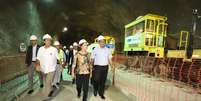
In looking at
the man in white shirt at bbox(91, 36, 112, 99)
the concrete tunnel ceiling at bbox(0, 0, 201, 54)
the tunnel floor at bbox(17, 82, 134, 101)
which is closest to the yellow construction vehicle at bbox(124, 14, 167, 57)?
the concrete tunnel ceiling at bbox(0, 0, 201, 54)

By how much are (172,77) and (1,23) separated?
20.5 m

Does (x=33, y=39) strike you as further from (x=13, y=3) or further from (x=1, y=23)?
(x=13, y=3)

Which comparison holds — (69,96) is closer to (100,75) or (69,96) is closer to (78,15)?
(100,75)

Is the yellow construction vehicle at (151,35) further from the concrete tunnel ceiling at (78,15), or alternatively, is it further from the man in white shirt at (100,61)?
the man in white shirt at (100,61)

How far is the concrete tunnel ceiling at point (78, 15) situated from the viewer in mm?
27500

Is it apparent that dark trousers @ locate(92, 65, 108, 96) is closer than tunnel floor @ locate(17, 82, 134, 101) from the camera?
No

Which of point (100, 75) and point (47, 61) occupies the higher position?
point (47, 61)

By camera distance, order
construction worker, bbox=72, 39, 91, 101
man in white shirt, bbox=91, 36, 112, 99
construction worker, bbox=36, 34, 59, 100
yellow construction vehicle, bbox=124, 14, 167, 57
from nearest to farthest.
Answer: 1. construction worker, bbox=36, 34, 59, 100
2. construction worker, bbox=72, 39, 91, 101
3. man in white shirt, bbox=91, 36, 112, 99
4. yellow construction vehicle, bbox=124, 14, 167, 57

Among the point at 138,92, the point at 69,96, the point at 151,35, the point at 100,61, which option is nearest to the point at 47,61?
the point at 100,61

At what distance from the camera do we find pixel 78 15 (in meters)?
48.0

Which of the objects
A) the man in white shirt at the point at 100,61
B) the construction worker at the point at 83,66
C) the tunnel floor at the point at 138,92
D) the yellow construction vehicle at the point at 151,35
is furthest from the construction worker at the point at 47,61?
the yellow construction vehicle at the point at 151,35

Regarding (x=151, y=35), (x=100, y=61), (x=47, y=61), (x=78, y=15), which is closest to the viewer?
(x=47, y=61)

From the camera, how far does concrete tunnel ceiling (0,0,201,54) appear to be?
27500 millimetres

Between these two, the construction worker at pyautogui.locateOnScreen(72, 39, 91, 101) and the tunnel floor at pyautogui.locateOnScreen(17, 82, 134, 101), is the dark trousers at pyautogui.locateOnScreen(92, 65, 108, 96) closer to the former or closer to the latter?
the tunnel floor at pyautogui.locateOnScreen(17, 82, 134, 101)
